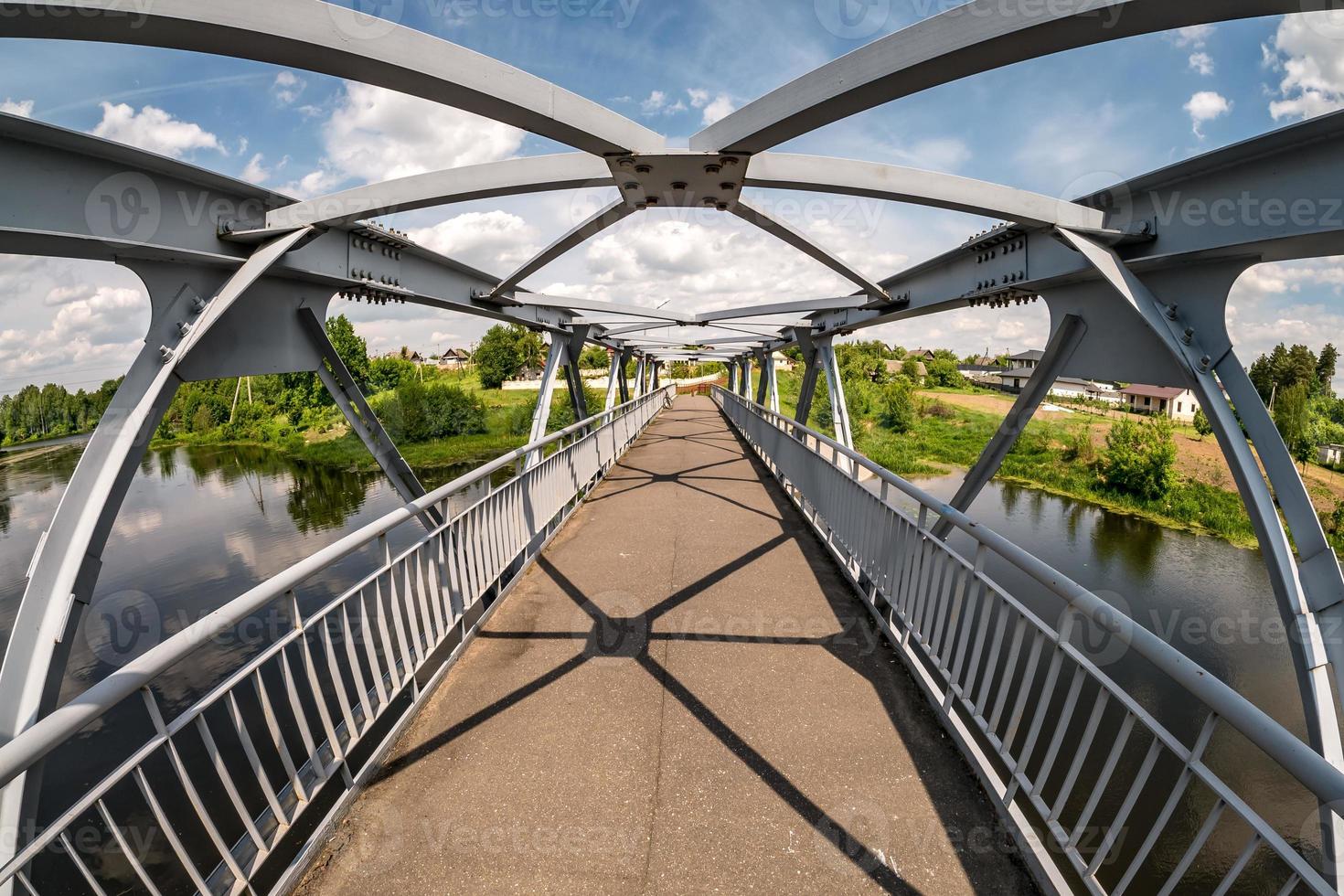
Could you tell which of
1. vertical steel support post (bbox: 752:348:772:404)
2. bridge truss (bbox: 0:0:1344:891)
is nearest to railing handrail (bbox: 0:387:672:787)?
bridge truss (bbox: 0:0:1344:891)

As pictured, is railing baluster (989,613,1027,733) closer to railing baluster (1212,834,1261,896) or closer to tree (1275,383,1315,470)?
railing baluster (1212,834,1261,896)

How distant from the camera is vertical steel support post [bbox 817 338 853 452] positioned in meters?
9.26

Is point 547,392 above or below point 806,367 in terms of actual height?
below

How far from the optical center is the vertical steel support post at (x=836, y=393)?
364 inches

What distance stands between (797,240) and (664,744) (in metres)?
4.20

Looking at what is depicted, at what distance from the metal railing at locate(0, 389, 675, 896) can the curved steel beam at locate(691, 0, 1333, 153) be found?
2.94 m

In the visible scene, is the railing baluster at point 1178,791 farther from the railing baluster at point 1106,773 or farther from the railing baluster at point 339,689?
the railing baluster at point 339,689

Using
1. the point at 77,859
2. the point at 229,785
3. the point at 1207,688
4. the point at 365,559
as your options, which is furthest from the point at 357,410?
the point at 365,559

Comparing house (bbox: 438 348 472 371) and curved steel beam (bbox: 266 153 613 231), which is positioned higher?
house (bbox: 438 348 472 371)

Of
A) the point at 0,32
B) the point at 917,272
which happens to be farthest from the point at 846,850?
the point at 917,272

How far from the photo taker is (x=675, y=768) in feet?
8.81

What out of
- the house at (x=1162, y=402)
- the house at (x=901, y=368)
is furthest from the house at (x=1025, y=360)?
the house at (x=901, y=368)

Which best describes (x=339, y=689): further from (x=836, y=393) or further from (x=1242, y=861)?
(x=836, y=393)

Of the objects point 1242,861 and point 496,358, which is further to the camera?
point 496,358
